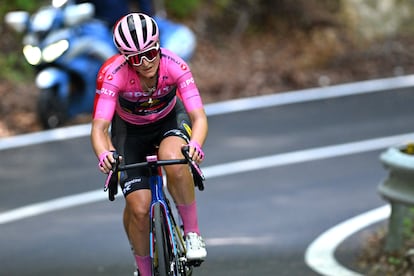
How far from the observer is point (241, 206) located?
37.8 ft

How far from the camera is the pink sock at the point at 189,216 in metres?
7.55

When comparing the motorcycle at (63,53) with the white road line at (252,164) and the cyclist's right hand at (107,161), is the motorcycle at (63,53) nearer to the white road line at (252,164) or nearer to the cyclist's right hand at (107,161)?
the white road line at (252,164)

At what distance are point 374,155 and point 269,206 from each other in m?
2.59

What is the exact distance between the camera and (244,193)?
12109 mm

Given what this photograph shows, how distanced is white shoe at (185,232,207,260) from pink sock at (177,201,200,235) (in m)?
0.05

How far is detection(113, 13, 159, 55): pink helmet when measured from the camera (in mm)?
7152

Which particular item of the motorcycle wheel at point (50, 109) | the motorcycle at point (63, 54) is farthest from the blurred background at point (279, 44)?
the motorcycle wheel at point (50, 109)

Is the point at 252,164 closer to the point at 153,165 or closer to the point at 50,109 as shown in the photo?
the point at 50,109

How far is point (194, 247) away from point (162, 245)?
0.48 meters

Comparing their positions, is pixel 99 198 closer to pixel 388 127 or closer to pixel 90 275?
pixel 90 275

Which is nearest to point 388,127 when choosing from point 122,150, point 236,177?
point 236,177

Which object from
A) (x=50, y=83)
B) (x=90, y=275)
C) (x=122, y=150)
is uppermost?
(x=50, y=83)

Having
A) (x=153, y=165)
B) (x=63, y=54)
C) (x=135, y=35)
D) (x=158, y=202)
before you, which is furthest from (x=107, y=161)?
(x=63, y=54)

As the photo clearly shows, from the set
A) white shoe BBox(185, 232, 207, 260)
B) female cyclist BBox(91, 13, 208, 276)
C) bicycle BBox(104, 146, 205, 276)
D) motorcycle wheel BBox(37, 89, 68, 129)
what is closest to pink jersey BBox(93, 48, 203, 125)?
female cyclist BBox(91, 13, 208, 276)
